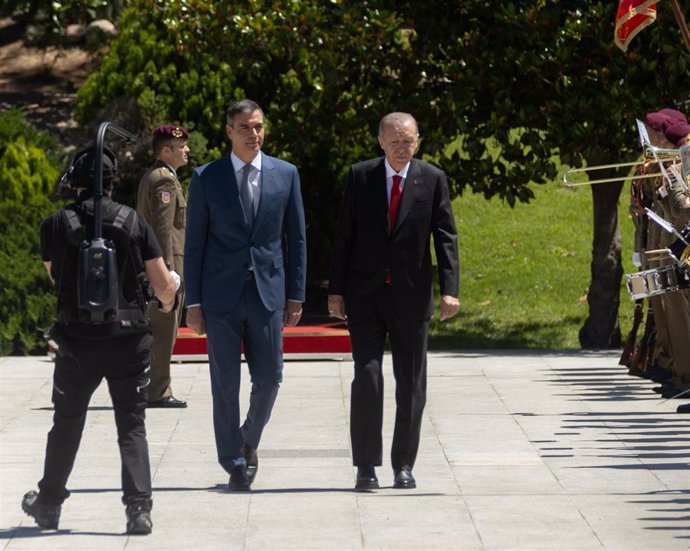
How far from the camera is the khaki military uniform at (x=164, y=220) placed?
411 inches

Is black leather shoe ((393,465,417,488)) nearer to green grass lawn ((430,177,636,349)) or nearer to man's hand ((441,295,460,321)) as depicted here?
man's hand ((441,295,460,321))

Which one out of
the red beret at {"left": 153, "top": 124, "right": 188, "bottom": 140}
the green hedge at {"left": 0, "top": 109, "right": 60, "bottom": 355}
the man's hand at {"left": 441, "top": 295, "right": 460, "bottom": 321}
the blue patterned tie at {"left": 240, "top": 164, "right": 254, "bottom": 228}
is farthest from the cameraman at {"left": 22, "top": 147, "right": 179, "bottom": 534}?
the green hedge at {"left": 0, "top": 109, "right": 60, "bottom": 355}

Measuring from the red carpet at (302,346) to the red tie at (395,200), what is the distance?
5.65 metres

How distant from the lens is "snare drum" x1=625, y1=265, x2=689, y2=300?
9055mm

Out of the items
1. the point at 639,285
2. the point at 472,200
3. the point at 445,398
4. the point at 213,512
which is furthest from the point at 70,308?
the point at 472,200

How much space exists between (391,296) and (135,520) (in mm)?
1827

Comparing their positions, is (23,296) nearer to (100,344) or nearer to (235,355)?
(235,355)

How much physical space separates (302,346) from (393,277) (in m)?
5.85

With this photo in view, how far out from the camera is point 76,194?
7031mm

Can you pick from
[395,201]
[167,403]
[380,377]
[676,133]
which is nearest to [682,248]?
[395,201]

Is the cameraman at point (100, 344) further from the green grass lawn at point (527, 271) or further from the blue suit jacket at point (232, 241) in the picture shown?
the green grass lawn at point (527, 271)

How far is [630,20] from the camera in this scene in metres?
11.0

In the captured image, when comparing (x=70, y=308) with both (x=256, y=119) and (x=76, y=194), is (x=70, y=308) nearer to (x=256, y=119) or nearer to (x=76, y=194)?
(x=76, y=194)

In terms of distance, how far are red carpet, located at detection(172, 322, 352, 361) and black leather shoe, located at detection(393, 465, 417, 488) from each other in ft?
18.5
